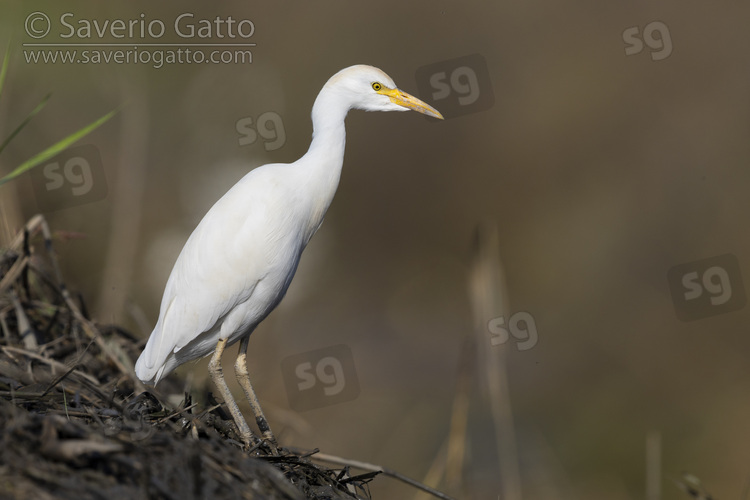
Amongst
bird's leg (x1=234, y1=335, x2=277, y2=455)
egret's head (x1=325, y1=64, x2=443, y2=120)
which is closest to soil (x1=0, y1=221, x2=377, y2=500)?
bird's leg (x1=234, y1=335, x2=277, y2=455)

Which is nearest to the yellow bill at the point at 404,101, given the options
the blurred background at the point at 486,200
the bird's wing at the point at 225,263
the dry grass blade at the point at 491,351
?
the bird's wing at the point at 225,263

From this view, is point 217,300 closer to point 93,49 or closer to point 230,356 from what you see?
point 230,356

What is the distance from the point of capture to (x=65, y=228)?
7.12 meters

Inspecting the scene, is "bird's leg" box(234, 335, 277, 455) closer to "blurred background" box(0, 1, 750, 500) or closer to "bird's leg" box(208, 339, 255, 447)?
"bird's leg" box(208, 339, 255, 447)

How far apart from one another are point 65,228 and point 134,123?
3.84 ft

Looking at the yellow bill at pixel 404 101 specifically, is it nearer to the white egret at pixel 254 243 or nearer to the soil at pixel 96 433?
the white egret at pixel 254 243

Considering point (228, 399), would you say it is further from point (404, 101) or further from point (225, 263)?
point (404, 101)

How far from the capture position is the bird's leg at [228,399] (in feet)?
10.9

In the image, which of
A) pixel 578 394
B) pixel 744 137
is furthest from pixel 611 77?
pixel 578 394

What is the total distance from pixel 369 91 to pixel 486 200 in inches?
194

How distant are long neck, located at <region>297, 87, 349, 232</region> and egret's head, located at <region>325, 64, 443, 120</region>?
0.04 meters

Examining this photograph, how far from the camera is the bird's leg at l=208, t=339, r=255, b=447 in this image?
333cm

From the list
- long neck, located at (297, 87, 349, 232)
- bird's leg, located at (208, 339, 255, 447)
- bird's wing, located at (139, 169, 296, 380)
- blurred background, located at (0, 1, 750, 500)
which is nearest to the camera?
bird's leg, located at (208, 339, 255, 447)

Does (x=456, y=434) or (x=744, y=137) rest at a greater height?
(x=744, y=137)
